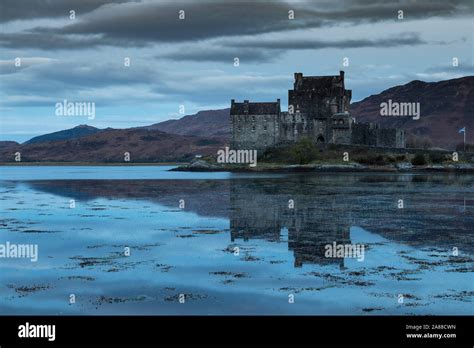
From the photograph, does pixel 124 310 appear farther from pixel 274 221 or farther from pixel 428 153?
pixel 428 153

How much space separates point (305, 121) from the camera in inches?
4616

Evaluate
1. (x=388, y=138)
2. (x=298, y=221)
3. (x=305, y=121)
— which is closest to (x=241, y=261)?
(x=298, y=221)

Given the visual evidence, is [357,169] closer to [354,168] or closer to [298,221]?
[354,168]

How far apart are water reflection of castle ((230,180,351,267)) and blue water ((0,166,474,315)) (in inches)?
2.4

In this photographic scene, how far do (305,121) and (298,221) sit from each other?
289ft

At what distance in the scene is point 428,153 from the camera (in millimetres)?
105312

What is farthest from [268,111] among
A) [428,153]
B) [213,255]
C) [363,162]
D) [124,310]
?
[124,310]

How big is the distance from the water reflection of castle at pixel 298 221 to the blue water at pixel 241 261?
62 millimetres

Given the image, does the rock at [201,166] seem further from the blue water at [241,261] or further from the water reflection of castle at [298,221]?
the blue water at [241,261]

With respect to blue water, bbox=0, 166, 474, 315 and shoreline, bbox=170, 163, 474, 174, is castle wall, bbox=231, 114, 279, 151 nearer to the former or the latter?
shoreline, bbox=170, 163, 474, 174

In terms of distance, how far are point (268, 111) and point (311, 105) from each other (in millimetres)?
8009

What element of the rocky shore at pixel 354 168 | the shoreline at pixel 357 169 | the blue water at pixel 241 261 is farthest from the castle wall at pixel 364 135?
the blue water at pixel 241 261

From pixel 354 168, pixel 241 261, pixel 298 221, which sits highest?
pixel 354 168

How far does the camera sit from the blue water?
15180mm
